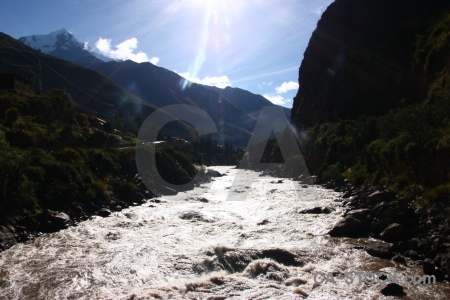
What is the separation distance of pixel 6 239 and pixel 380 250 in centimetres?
1816

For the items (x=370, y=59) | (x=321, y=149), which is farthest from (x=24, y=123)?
(x=370, y=59)

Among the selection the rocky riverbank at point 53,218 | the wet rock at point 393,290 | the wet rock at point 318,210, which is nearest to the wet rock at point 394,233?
the wet rock at point 393,290

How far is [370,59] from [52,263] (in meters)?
75.3

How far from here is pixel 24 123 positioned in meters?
40.4

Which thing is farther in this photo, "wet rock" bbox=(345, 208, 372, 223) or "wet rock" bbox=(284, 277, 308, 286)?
"wet rock" bbox=(345, 208, 372, 223)

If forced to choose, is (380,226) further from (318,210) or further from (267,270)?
(267,270)

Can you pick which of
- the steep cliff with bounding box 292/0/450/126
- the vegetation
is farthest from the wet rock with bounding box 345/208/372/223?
the steep cliff with bounding box 292/0/450/126

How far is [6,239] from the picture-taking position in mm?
17344

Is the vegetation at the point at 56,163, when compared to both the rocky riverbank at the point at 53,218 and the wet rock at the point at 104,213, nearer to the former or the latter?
the rocky riverbank at the point at 53,218

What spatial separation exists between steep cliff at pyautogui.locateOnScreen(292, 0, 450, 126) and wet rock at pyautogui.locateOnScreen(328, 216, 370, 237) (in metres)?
37.6

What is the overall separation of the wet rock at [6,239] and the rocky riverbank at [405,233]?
1674 centimetres

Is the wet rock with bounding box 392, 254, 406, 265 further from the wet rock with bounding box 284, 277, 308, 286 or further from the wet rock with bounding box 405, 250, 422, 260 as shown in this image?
the wet rock with bounding box 284, 277, 308, 286

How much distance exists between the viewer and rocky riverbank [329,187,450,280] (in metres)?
12.9

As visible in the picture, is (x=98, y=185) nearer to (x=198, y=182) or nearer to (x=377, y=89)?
(x=198, y=182)
